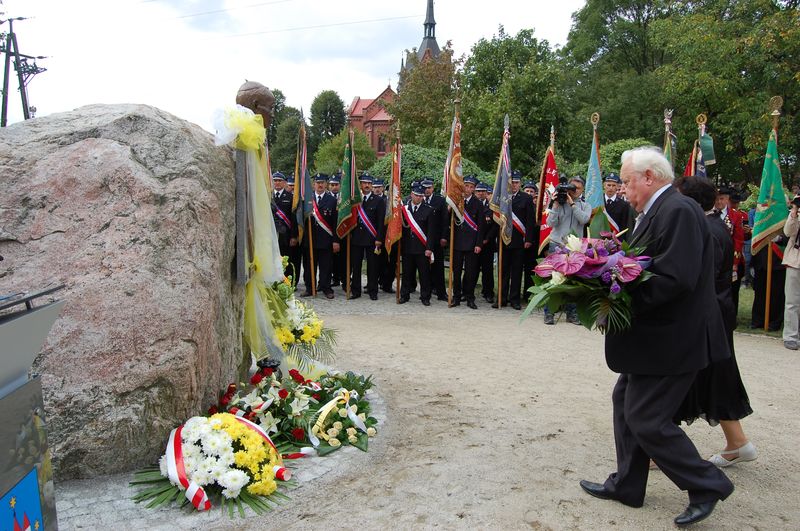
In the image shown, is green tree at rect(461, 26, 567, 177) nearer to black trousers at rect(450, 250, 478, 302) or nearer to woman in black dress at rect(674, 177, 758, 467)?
black trousers at rect(450, 250, 478, 302)

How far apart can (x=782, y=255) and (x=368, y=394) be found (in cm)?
666

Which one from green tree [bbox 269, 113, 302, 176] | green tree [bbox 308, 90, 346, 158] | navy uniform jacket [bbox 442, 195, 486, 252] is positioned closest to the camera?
navy uniform jacket [bbox 442, 195, 486, 252]

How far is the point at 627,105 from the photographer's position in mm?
29438

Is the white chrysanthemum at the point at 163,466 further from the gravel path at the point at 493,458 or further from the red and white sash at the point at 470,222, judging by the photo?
the red and white sash at the point at 470,222

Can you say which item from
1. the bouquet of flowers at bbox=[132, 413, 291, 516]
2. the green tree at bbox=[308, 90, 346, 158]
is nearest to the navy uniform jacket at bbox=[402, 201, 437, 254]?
the bouquet of flowers at bbox=[132, 413, 291, 516]

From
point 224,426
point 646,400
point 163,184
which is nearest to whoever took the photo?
point 646,400

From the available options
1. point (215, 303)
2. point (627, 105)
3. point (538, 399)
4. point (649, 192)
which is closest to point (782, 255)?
point (538, 399)

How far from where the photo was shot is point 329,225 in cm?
1147

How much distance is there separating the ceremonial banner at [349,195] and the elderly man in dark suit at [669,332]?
781 centimetres

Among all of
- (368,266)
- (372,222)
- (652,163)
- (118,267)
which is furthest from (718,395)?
(372,222)

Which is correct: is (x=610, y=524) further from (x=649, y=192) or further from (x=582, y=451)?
(x=649, y=192)

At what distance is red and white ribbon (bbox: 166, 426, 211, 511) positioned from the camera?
351 centimetres

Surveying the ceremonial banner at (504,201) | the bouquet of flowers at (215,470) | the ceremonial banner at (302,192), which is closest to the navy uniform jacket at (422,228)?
the ceremonial banner at (504,201)

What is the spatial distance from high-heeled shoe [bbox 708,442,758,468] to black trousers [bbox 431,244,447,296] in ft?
23.8
